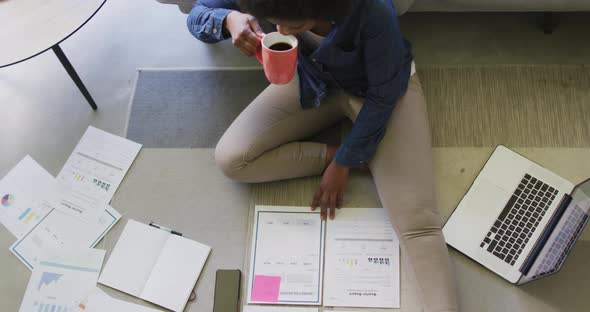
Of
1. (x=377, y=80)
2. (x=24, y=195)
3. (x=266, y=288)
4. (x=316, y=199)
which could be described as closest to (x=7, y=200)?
(x=24, y=195)

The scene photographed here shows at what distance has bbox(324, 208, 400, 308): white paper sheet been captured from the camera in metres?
1.46

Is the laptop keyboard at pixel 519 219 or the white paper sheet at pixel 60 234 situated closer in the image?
the laptop keyboard at pixel 519 219

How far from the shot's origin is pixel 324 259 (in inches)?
59.7

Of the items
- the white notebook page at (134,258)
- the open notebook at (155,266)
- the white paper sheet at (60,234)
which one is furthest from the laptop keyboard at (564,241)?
the white paper sheet at (60,234)

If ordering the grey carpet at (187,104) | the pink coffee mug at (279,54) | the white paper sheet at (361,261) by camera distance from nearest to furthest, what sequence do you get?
the pink coffee mug at (279,54) < the white paper sheet at (361,261) < the grey carpet at (187,104)

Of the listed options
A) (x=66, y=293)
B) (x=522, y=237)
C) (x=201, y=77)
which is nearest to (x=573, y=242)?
(x=522, y=237)

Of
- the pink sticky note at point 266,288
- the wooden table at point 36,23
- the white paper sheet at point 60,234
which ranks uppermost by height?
the wooden table at point 36,23

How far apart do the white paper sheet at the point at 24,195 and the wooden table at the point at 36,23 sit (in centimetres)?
43

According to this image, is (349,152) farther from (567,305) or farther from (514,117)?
(567,305)

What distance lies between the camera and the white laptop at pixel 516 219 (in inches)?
53.6

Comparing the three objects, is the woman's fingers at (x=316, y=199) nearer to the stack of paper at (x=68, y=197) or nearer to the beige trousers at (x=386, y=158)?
the beige trousers at (x=386, y=158)

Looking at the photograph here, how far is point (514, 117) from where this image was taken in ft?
5.40

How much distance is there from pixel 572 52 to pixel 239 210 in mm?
1183

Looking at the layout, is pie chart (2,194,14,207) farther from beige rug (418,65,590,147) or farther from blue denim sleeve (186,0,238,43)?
beige rug (418,65,590,147)
